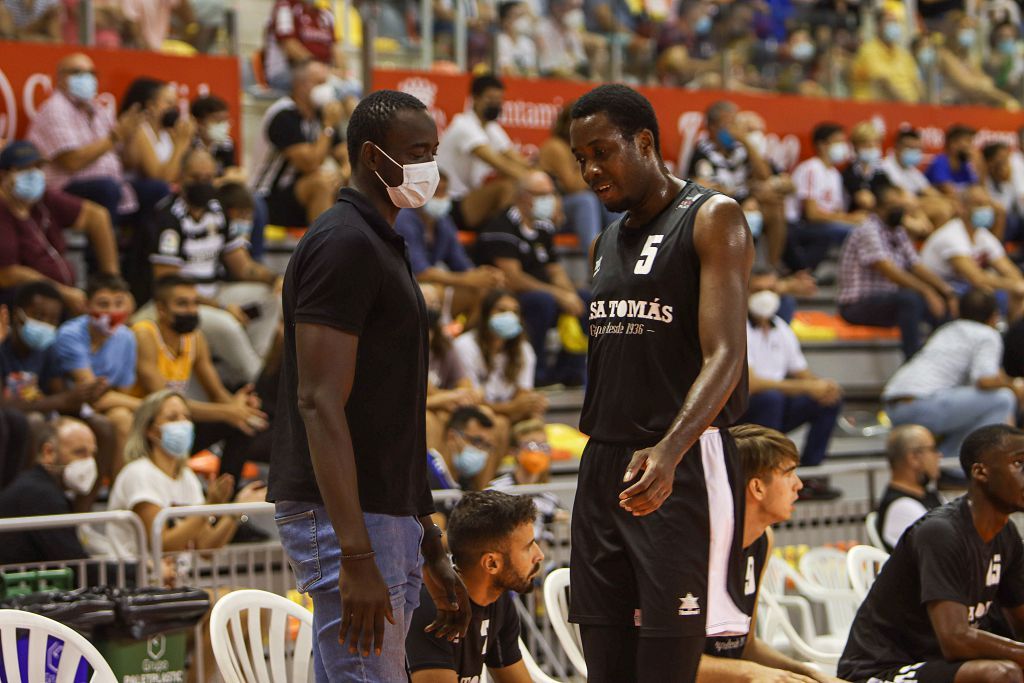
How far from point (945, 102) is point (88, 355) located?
1104 centimetres

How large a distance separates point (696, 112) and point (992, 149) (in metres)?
2.97

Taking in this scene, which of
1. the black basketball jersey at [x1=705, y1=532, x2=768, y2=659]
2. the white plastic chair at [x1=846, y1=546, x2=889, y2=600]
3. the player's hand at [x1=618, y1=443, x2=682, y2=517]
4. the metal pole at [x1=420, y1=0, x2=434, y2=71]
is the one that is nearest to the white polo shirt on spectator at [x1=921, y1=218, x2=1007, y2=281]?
the metal pole at [x1=420, y1=0, x2=434, y2=71]

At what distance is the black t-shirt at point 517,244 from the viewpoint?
10.5 metres

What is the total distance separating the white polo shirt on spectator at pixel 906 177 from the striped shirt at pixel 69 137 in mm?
7432

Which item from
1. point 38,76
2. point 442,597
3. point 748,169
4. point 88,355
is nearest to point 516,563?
point 442,597

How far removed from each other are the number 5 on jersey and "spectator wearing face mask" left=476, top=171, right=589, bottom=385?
6.70m

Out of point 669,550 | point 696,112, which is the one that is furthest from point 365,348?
point 696,112

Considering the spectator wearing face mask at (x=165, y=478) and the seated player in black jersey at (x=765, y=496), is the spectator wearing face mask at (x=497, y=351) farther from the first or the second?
the seated player in black jersey at (x=765, y=496)

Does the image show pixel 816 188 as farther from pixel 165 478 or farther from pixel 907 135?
pixel 165 478

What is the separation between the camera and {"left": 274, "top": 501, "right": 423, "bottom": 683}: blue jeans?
9.95 ft

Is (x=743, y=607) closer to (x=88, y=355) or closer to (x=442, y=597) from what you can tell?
(x=442, y=597)

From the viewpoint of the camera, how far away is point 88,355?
8031 millimetres

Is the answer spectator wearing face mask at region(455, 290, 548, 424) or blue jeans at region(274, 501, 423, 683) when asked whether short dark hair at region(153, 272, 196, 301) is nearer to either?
spectator wearing face mask at region(455, 290, 548, 424)

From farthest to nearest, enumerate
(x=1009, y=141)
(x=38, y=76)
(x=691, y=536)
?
1. (x=1009, y=141)
2. (x=38, y=76)
3. (x=691, y=536)
